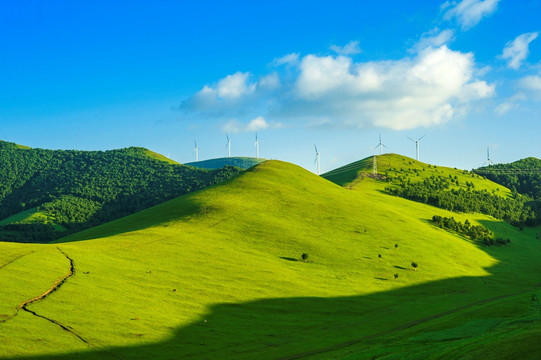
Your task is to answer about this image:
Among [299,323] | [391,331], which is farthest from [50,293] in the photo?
[391,331]

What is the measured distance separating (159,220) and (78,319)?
81.1 meters

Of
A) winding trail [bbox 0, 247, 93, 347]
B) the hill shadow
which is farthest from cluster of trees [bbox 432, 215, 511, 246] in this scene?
winding trail [bbox 0, 247, 93, 347]

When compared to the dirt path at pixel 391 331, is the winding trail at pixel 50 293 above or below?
above

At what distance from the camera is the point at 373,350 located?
48.6 metres

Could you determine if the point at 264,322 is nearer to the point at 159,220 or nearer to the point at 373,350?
the point at 373,350

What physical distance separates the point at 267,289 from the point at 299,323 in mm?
15407

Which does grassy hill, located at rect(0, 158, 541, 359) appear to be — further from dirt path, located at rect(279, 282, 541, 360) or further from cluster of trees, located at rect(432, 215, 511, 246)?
cluster of trees, located at rect(432, 215, 511, 246)

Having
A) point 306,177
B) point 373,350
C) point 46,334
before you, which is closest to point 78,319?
point 46,334

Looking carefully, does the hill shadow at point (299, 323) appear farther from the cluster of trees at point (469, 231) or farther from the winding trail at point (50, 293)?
the cluster of trees at point (469, 231)

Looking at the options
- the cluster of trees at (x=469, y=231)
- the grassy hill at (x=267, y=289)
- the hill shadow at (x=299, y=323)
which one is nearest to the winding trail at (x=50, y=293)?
the grassy hill at (x=267, y=289)

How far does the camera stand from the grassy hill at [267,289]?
50.5 meters

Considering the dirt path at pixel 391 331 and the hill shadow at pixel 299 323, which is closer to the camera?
the hill shadow at pixel 299 323

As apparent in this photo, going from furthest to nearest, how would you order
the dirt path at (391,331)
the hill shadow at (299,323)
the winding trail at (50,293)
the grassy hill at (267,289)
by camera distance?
1. the dirt path at (391,331)
2. the hill shadow at (299,323)
3. the winding trail at (50,293)
4. the grassy hill at (267,289)

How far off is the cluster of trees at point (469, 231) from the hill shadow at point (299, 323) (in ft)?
218
